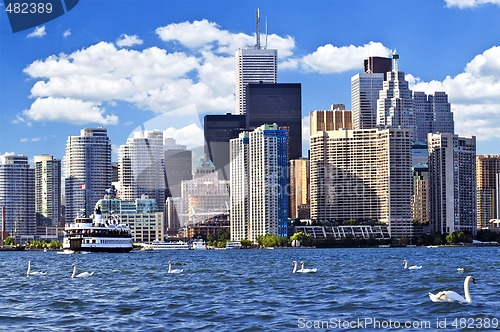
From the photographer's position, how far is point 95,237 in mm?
168500

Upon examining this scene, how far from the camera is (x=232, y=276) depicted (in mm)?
74875

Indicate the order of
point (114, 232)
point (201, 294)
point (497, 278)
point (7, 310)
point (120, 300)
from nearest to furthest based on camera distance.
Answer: point (7, 310) → point (120, 300) → point (201, 294) → point (497, 278) → point (114, 232)

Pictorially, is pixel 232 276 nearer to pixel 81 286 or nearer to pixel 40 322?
pixel 81 286

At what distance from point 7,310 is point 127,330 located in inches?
412

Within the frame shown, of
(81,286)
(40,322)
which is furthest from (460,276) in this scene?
(40,322)

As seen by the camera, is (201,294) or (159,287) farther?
(159,287)

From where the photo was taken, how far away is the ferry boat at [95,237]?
168500mm

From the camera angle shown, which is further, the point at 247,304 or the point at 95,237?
A: the point at 95,237

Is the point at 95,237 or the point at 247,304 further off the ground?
the point at 95,237

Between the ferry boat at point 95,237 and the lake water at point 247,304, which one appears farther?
the ferry boat at point 95,237

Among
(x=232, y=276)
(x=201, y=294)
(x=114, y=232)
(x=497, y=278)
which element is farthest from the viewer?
(x=114, y=232)

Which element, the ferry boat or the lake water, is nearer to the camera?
the lake water

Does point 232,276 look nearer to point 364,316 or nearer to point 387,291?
point 387,291

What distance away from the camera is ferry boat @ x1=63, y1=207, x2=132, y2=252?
6634 inches
